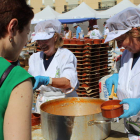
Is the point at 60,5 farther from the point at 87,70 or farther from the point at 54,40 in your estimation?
the point at 54,40

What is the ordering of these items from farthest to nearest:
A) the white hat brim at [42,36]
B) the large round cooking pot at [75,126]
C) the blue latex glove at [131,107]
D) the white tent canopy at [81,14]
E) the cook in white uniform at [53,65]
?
1. the white tent canopy at [81,14]
2. the white hat brim at [42,36]
3. the cook in white uniform at [53,65]
4. the blue latex glove at [131,107]
5. the large round cooking pot at [75,126]

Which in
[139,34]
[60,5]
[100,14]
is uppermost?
[60,5]

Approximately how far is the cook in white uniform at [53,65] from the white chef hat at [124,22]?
701mm

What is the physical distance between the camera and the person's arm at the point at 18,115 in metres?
0.76

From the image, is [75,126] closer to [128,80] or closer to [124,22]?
[128,80]

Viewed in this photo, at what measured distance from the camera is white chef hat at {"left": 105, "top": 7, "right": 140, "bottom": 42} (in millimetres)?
1816

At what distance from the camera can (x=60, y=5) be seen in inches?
1087

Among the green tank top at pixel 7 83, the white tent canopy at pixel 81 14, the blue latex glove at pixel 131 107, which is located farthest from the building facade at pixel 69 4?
the green tank top at pixel 7 83

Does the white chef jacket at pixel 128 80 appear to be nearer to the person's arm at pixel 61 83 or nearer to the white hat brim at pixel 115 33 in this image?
the white hat brim at pixel 115 33

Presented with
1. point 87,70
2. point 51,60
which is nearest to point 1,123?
point 51,60

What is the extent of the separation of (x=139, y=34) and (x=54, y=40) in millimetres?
1134

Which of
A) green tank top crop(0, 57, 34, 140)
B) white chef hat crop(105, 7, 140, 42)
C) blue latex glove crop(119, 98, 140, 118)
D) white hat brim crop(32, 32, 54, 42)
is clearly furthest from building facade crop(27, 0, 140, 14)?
green tank top crop(0, 57, 34, 140)

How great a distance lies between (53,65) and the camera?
2482 millimetres

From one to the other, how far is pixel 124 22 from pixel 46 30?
3.49ft
